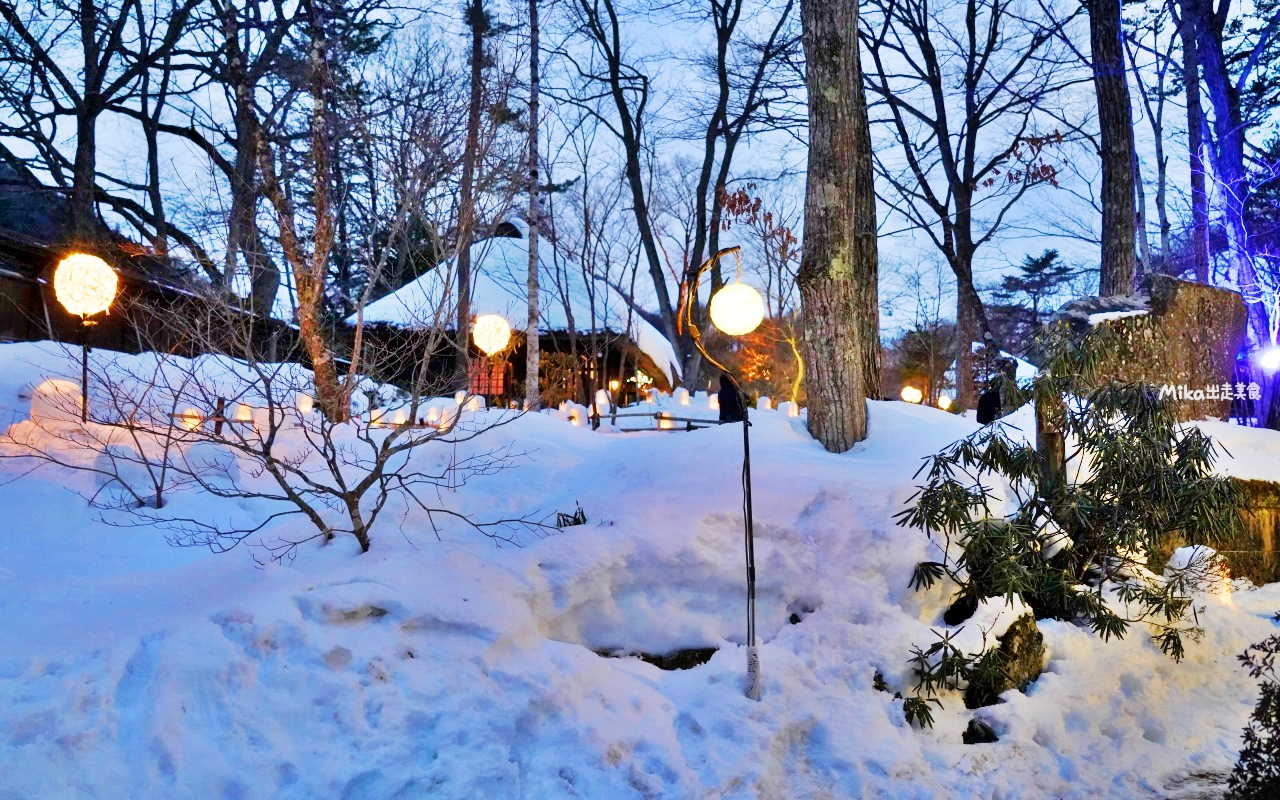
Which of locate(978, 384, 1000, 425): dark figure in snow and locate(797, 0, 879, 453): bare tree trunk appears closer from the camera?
locate(797, 0, 879, 453): bare tree trunk

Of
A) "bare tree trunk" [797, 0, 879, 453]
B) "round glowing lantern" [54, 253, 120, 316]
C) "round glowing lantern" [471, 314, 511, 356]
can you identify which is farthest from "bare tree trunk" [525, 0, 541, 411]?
"bare tree trunk" [797, 0, 879, 453]

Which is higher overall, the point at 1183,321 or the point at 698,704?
the point at 1183,321

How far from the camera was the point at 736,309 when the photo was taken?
4816 millimetres

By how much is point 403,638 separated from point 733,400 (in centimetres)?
953

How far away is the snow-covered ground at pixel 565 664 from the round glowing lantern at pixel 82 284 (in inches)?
86.9

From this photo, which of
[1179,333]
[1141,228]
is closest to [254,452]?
[1179,333]

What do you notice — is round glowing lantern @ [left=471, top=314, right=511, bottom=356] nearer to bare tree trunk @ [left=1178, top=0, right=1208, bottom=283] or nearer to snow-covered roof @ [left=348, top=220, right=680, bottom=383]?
snow-covered roof @ [left=348, top=220, right=680, bottom=383]

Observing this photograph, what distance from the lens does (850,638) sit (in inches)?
195

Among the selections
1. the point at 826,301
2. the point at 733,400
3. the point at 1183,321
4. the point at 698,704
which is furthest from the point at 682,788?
the point at 733,400

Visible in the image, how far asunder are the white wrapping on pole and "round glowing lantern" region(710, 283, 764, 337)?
1.97 meters

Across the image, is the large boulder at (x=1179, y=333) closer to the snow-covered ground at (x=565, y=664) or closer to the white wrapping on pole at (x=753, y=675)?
the snow-covered ground at (x=565, y=664)

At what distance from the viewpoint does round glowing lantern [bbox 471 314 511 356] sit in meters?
12.2

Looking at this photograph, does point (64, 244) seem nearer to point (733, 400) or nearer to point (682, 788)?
point (733, 400)

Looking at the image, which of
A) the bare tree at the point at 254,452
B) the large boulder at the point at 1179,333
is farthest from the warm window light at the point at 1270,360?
the bare tree at the point at 254,452
